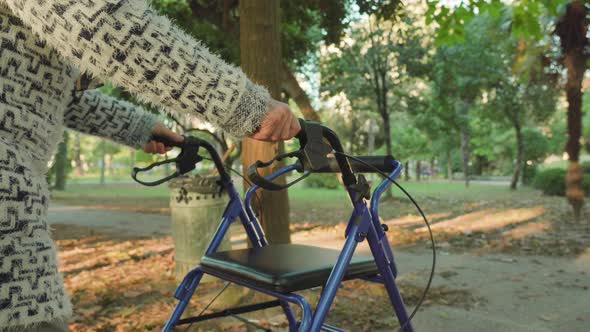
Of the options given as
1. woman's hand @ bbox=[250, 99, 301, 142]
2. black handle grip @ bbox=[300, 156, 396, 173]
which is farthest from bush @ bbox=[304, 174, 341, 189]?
woman's hand @ bbox=[250, 99, 301, 142]

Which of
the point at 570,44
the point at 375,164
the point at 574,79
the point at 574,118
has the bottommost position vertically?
the point at 375,164

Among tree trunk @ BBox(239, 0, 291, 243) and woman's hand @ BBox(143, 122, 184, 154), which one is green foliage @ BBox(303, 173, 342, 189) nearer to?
tree trunk @ BBox(239, 0, 291, 243)

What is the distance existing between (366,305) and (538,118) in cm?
1973

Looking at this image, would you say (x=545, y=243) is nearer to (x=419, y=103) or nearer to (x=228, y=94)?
(x=228, y=94)

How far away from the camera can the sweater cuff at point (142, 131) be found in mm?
1846

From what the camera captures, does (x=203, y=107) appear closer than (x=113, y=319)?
Yes

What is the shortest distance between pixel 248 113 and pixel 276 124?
0.34 feet

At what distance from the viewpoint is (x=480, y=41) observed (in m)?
17.1

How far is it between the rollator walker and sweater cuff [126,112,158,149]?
0.16 m

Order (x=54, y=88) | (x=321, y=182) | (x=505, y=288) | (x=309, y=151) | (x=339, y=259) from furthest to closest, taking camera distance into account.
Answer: (x=321, y=182)
(x=505, y=288)
(x=339, y=259)
(x=309, y=151)
(x=54, y=88)

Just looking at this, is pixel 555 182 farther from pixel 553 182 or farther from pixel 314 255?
pixel 314 255

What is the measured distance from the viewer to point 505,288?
4523 mm

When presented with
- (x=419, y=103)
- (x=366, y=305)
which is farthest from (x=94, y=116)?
(x=419, y=103)

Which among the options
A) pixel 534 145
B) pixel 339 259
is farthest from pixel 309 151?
pixel 534 145
